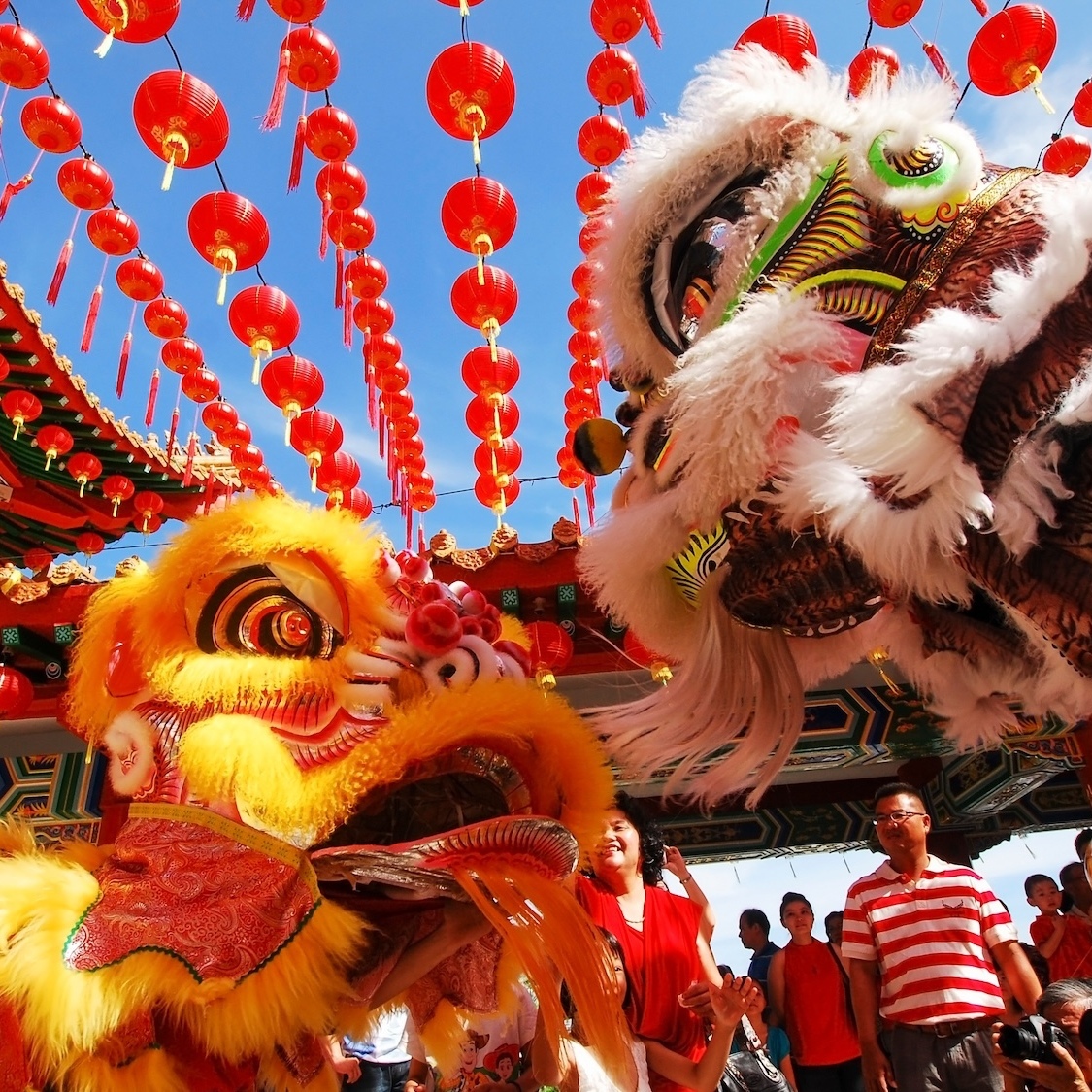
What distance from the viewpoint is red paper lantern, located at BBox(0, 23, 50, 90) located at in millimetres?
3018

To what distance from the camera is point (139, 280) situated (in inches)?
159

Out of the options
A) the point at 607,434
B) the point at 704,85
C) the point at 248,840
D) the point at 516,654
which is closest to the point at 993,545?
the point at 607,434

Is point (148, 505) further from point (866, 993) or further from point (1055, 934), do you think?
point (1055, 934)

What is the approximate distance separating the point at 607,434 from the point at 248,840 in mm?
648

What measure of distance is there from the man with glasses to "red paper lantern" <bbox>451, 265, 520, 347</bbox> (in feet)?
8.79

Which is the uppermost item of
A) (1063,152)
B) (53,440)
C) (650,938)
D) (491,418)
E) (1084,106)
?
(53,440)

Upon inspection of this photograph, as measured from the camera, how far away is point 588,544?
0.88 metres

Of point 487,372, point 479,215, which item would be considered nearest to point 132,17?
point 479,215

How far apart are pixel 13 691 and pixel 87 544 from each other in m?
3.39

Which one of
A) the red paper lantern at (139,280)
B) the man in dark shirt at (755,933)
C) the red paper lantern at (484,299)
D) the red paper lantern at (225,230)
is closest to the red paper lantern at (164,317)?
the red paper lantern at (139,280)

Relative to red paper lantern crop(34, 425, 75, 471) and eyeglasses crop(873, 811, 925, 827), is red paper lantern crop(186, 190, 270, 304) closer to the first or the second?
red paper lantern crop(34, 425, 75, 471)

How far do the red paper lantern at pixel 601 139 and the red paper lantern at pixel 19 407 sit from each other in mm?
Result: 3749

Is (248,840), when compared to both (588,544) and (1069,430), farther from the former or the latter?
(1069,430)

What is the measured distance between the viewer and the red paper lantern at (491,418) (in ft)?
16.1
